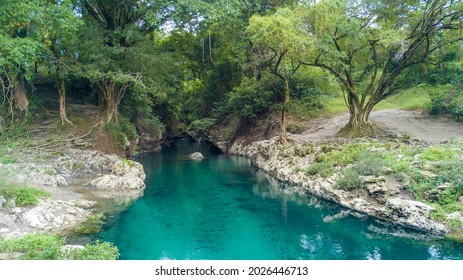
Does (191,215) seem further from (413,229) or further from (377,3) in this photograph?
(377,3)

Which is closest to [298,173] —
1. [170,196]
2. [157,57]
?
[170,196]

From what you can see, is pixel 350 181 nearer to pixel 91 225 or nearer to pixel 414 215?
pixel 414 215

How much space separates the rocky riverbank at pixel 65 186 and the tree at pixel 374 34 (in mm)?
12241

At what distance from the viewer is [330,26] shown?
64.7ft

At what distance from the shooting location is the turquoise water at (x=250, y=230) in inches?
393

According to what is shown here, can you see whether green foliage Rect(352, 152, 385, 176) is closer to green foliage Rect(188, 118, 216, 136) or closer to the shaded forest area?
the shaded forest area

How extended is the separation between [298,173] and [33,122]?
15742 millimetres

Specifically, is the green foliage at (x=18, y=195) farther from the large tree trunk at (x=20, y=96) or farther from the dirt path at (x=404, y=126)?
the dirt path at (x=404, y=126)

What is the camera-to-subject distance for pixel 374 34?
67.4ft

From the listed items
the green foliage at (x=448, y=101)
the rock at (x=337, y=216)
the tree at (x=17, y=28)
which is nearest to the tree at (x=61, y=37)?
the tree at (x=17, y=28)

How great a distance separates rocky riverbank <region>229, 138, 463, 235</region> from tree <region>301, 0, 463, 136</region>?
4.73m

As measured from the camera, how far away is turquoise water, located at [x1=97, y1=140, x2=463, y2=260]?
9992 mm

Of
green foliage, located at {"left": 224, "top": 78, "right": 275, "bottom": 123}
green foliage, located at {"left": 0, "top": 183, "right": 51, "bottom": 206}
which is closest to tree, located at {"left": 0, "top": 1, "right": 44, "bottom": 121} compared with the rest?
green foliage, located at {"left": 0, "top": 183, "right": 51, "bottom": 206}

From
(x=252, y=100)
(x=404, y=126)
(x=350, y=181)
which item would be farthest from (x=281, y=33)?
(x=252, y=100)
